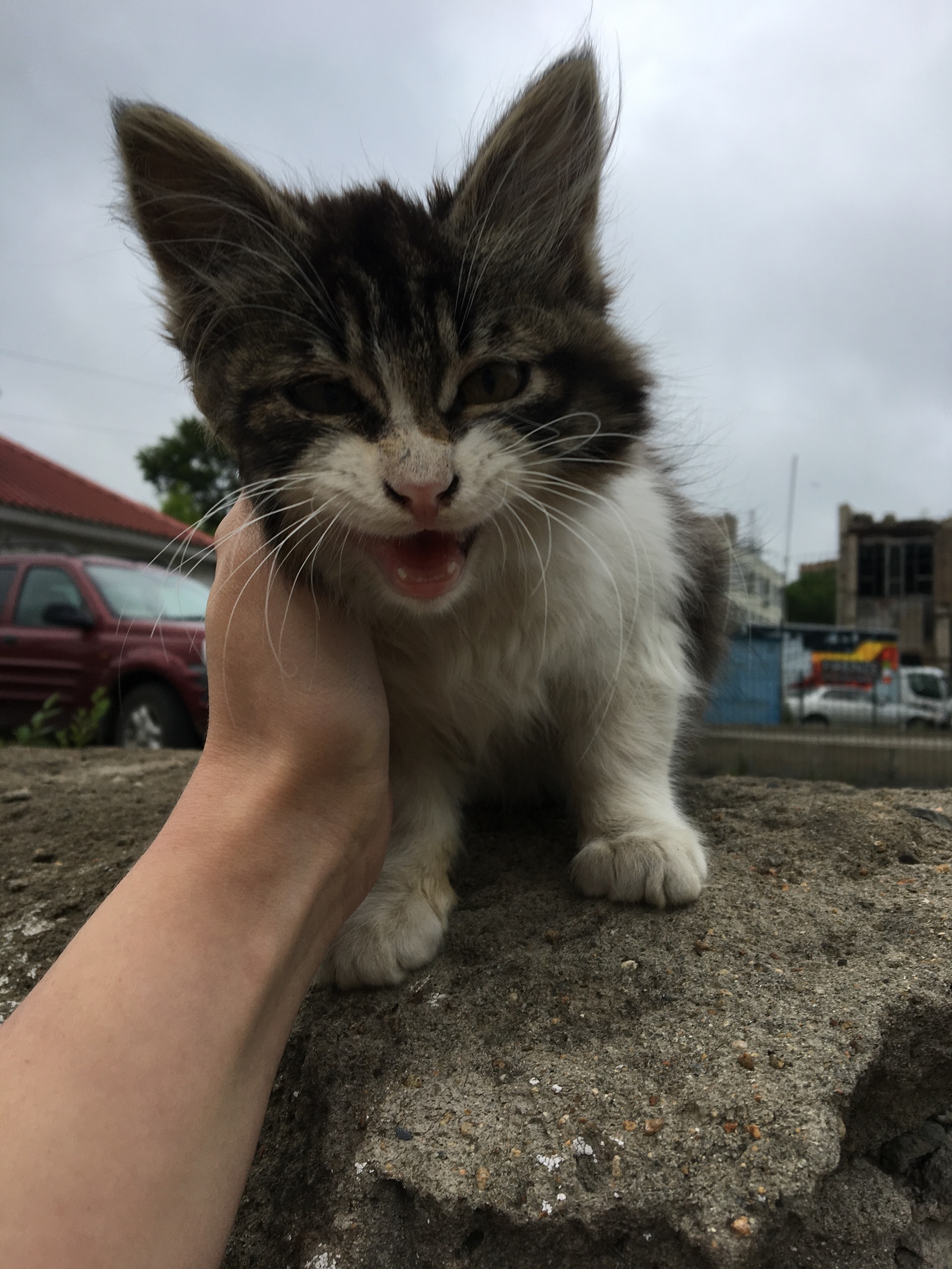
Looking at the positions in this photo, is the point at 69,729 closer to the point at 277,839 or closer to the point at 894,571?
the point at 277,839

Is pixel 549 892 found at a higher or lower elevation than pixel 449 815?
lower

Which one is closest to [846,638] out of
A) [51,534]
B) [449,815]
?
[51,534]

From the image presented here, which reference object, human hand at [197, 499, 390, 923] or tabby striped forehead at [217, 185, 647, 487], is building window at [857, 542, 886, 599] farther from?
human hand at [197, 499, 390, 923]

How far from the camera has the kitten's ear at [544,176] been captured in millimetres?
1381

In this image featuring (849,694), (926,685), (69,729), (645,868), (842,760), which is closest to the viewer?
(645,868)

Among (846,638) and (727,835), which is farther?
(846,638)

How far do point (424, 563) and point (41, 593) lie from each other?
18.2ft

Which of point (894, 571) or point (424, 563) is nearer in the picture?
point (424, 563)

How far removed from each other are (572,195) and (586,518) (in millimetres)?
578

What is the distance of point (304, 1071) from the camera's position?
1222 mm

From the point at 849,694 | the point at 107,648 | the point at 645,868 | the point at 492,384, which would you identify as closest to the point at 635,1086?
the point at 645,868

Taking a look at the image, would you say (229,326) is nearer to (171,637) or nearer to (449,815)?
(449,815)

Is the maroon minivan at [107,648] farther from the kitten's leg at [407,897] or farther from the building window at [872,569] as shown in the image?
the building window at [872,569]

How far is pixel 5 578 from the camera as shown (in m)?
6.16
